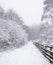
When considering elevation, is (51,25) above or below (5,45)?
above

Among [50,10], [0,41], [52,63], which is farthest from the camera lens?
[50,10]

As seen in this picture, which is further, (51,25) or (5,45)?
(51,25)

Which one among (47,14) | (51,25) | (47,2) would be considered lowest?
(51,25)

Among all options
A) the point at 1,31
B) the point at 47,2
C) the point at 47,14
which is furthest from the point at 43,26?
the point at 1,31

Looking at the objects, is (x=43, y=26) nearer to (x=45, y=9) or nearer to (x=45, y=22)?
(x=45, y=22)

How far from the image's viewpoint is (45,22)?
76.0 feet

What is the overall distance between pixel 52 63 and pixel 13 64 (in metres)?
2.45

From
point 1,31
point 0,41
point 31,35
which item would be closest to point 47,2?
point 1,31

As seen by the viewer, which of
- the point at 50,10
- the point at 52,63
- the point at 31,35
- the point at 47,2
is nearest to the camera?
the point at 52,63

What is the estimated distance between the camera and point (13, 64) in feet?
26.0

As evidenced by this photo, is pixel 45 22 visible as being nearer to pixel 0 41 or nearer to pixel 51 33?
pixel 51 33

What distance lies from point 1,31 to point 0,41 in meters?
2.80

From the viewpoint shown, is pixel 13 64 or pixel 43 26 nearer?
pixel 13 64

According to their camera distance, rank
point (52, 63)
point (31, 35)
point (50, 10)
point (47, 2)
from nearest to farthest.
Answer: point (52, 63), point (50, 10), point (47, 2), point (31, 35)
